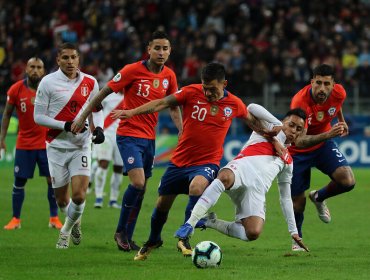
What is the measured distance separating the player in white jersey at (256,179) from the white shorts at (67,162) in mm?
1835

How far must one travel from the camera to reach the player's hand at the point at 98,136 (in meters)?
11.2

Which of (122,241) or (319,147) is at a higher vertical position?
(319,147)

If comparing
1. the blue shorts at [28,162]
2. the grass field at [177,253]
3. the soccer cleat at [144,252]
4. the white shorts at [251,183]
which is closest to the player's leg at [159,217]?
the soccer cleat at [144,252]

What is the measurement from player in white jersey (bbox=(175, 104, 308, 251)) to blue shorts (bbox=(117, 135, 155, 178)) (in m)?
1.24

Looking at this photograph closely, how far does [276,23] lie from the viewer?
1236 inches

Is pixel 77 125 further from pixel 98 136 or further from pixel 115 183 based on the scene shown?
pixel 115 183

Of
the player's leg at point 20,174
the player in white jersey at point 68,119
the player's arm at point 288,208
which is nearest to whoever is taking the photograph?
the player's arm at point 288,208

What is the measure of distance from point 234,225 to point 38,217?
6051 mm

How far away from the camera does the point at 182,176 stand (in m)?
10.8

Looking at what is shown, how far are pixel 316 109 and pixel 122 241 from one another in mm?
3026

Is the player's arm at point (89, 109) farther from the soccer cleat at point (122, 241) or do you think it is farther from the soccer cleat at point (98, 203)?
the soccer cleat at point (98, 203)

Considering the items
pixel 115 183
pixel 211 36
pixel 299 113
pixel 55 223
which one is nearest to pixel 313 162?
pixel 299 113

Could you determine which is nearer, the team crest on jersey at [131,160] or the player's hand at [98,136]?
the player's hand at [98,136]

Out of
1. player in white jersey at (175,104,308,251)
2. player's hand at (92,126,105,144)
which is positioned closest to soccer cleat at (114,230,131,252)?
player's hand at (92,126,105,144)
